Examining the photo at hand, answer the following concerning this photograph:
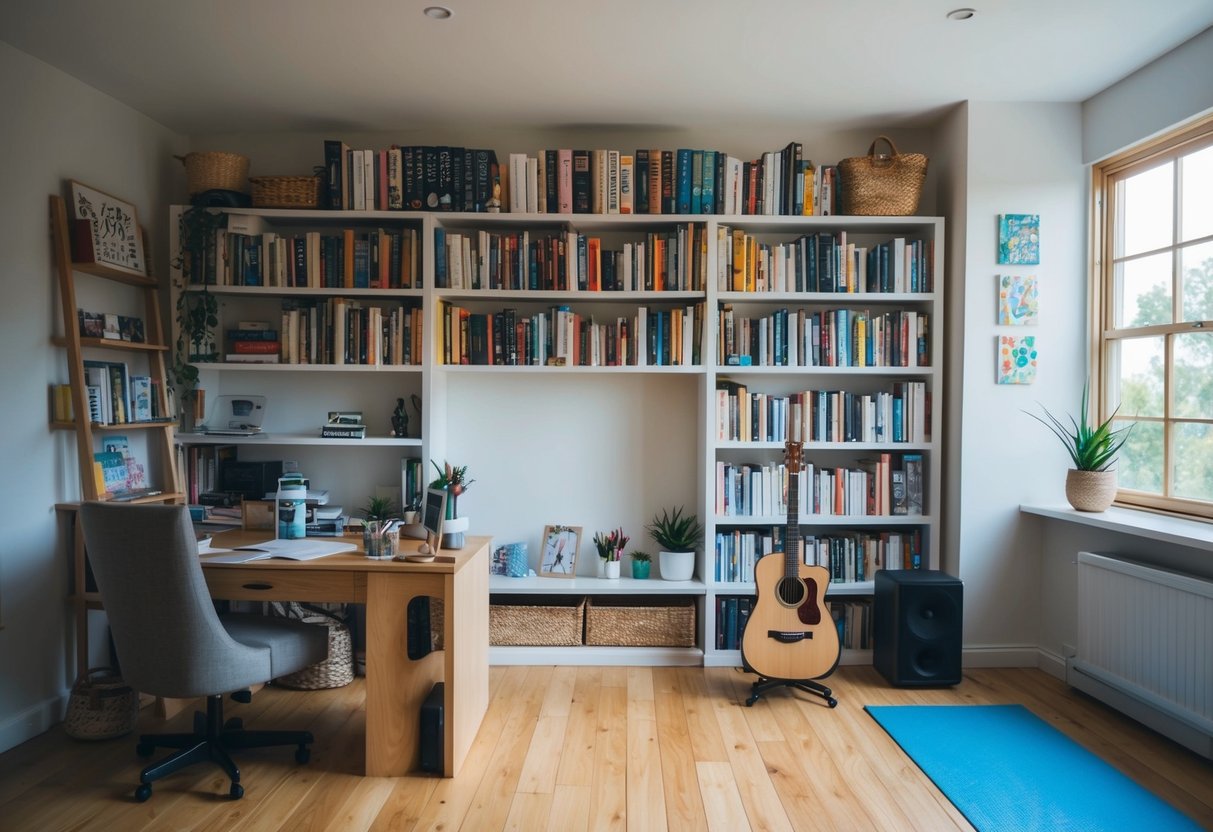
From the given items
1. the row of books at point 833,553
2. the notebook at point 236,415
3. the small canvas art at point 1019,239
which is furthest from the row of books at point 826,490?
the notebook at point 236,415

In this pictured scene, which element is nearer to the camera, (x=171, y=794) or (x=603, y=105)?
(x=171, y=794)

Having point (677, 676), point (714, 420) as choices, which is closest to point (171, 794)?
point (677, 676)

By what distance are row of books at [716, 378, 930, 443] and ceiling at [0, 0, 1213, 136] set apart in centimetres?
141

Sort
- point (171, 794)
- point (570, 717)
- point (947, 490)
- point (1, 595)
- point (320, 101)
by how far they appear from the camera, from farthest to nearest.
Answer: point (947, 490)
point (320, 101)
point (570, 717)
point (1, 595)
point (171, 794)

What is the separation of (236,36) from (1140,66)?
12.1 ft

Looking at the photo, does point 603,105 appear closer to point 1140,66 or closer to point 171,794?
point 1140,66

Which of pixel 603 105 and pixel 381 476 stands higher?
pixel 603 105

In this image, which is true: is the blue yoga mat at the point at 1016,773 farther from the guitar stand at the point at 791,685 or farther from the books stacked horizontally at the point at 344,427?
the books stacked horizontally at the point at 344,427

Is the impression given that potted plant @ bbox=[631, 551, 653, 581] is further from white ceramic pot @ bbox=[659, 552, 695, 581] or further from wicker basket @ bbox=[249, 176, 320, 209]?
wicker basket @ bbox=[249, 176, 320, 209]

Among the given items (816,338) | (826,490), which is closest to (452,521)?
(826,490)

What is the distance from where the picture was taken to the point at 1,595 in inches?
111

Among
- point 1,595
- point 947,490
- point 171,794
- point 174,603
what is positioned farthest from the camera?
point 947,490

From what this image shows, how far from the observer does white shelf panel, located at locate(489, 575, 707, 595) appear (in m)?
3.73

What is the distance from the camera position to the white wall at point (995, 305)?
3650 millimetres
